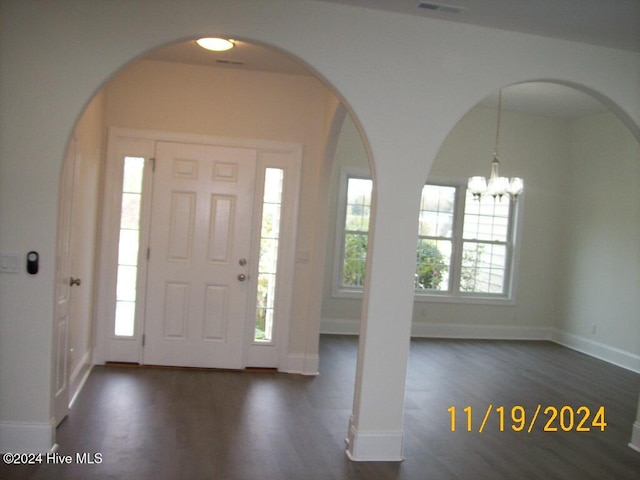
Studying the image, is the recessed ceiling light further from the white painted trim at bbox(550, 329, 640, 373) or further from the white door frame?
the white painted trim at bbox(550, 329, 640, 373)

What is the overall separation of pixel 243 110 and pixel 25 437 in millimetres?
3177

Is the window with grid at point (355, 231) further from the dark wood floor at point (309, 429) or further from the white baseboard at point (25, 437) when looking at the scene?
the white baseboard at point (25, 437)

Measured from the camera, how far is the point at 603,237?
7.05 metres

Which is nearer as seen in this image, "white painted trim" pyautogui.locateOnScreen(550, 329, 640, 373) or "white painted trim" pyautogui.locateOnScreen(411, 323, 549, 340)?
"white painted trim" pyautogui.locateOnScreen(550, 329, 640, 373)

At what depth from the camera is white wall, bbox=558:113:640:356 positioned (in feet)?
21.6

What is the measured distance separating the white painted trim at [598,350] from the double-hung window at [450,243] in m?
0.86

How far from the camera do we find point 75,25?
10.1 ft

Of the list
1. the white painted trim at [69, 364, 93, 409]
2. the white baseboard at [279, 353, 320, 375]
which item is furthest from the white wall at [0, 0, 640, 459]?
the white baseboard at [279, 353, 320, 375]

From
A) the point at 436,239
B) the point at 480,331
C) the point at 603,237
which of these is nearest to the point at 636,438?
the point at 603,237

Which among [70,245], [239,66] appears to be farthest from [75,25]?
[239,66]

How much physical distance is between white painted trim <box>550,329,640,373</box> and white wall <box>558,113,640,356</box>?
45 mm

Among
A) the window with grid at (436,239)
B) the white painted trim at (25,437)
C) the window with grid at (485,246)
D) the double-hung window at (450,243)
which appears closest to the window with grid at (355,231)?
the double-hung window at (450,243)

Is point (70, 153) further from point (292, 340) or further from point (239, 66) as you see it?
point (292, 340)

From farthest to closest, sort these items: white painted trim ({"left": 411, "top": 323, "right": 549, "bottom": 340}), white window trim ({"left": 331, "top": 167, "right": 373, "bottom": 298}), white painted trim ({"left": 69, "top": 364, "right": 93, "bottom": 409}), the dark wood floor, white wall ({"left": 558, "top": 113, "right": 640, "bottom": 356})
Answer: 1. white painted trim ({"left": 411, "top": 323, "right": 549, "bottom": 340})
2. white window trim ({"left": 331, "top": 167, "right": 373, "bottom": 298})
3. white wall ({"left": 558, "top": 113, "right": 640, "bottom": 356})
4. white painted trim ({"left": 69, "top": 364, "right": 93, "bottom": 409})
5. the dark wood floor
